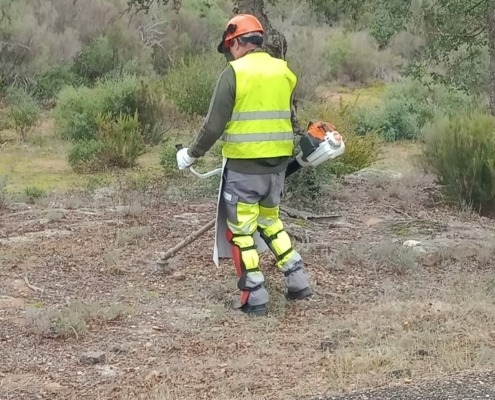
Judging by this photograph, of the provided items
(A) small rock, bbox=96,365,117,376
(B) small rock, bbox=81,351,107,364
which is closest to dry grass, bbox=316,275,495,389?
(A) small rock, bbox=96,365,117,376

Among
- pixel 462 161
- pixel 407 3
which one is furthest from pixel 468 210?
pixel 407 3

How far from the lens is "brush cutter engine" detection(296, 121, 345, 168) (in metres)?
6.31

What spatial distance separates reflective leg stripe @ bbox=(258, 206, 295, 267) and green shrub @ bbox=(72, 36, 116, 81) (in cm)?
1640

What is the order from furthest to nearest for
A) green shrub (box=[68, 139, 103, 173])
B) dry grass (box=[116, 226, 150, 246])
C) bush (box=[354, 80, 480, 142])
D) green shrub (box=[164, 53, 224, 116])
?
bush (box=[354, 80, 480, 142]), green shrub (box=[164, 53, 224, 116]), green shrub (box=[68, 139, 103, 173]), dry grass (box=[116, 226, 150, 246])

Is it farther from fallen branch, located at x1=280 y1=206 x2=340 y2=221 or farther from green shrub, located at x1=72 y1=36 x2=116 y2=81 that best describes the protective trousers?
green shrub, located at x1=72 y1=36 x2=116 y2=81

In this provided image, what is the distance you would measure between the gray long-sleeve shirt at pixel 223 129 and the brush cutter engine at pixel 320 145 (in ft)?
0.57

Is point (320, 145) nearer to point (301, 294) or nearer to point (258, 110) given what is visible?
point (258, 110)

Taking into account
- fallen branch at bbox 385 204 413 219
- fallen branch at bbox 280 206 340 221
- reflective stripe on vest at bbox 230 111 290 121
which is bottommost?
fallen branch at bbox 385 204 413 219

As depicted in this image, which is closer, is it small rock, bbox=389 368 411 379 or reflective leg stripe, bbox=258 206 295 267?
small rock, bbox=389 368 411 379

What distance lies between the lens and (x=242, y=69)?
5.95 meters

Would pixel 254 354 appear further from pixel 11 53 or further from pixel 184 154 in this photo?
pixel 11 53

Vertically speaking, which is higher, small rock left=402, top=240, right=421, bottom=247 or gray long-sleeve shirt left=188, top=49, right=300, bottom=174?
gray long-sleeve shirt left=188, top=49, right=300, bottom=174

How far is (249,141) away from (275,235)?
748 mm

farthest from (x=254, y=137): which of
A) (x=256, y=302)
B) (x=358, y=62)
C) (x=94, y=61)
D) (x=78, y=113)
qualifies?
(x=358, y=62)
